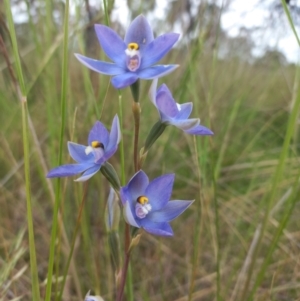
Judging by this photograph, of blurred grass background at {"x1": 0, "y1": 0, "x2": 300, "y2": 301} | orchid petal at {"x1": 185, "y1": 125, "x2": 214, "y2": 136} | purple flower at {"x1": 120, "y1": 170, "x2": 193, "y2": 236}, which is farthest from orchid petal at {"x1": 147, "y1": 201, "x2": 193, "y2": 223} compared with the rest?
blurred grass background at {"x1": 0, "y1": 0, "x2": 300, "y2": 301}

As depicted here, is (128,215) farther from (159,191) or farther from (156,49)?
(156,49)

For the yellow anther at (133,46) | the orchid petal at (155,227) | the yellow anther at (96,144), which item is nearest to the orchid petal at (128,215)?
the orchid petal at (155,227)

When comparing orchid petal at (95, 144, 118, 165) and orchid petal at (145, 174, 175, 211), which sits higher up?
orchid petal at (95, 144, 118, 165)

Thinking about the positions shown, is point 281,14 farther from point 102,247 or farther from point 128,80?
point 128,80

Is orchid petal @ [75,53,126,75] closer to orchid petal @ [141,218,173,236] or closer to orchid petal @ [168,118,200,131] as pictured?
orchid petal @ [168,118,200,131]

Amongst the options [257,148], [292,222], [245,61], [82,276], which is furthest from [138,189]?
[245,61]

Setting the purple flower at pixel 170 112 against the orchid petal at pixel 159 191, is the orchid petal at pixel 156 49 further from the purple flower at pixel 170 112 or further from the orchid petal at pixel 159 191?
the orchid petal at pixel 159 191
